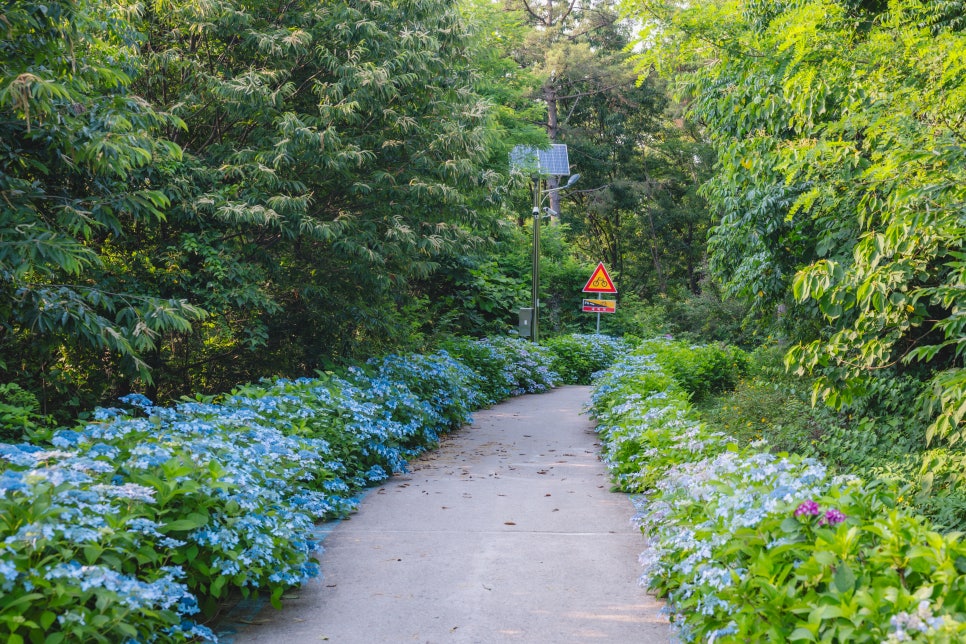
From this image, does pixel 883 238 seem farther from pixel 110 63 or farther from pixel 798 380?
pixel 110 63

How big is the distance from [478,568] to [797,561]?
232 centimetres

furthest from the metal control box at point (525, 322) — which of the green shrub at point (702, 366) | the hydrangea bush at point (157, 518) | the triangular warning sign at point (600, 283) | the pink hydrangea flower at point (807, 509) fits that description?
the pink hydrangea flower at point (807, 509)

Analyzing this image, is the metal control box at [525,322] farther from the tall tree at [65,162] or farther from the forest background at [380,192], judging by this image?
the tall tree at [65,162]

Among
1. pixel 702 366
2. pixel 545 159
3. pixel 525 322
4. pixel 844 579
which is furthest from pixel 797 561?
pixel 545 159

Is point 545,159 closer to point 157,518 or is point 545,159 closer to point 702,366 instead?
point 702,366

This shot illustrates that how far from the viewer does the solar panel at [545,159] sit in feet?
64.6

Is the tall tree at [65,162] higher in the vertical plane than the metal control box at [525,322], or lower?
higher

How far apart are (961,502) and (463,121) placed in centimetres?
843

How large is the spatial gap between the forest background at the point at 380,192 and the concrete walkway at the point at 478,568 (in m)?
1.94

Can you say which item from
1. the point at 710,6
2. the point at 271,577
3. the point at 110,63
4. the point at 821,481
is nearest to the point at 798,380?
the point at 710,6

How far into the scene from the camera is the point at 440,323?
19.3m

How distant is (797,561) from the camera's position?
124 inches

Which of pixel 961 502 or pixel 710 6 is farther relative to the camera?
pixel 710 6

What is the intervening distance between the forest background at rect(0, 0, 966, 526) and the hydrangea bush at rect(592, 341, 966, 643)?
127 cm
